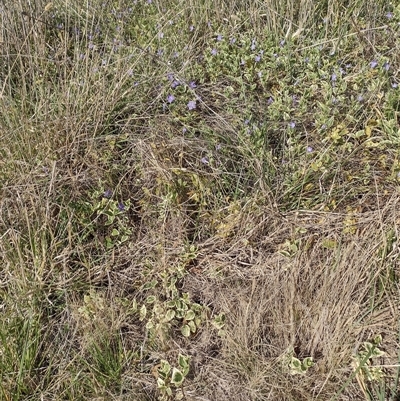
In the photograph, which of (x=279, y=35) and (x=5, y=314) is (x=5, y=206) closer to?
(x=5, y=314)

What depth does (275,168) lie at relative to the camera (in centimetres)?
206

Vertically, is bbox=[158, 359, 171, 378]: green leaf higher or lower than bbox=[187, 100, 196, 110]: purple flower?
lower

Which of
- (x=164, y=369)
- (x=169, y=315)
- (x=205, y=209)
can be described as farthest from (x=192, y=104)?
(x=164, y=369)

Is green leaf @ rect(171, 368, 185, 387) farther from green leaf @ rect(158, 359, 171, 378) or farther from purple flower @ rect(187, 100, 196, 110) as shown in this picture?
purple flower @ rect(187, 100, 196, 110)

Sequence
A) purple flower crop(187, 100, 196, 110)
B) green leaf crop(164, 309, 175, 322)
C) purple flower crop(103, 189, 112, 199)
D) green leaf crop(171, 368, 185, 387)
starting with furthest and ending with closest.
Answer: purple flower crop(187, 100, 196, 110), purple flower crop(103, 189, 112, 199), green leaf crop(164, 309, 175, 322), green leaf crop(171, 368, 185, 387)

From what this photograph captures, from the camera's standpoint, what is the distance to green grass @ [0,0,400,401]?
165cm

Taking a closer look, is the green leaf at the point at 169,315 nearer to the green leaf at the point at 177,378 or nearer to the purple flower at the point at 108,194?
the green leaf at the point at 177,378

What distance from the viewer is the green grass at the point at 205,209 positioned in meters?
1.65

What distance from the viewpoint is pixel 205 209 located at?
6.77ft

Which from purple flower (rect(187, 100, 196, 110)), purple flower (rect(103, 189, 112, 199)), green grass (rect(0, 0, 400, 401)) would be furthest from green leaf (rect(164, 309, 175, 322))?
purple flower (rect(187, 100, 196, 110))

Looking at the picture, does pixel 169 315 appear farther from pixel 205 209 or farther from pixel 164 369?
pixel 205 209

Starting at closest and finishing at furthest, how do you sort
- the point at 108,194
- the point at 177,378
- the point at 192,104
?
the point at 177,378
the point at 108,194
the point at 192,104

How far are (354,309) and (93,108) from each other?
4.37 ft

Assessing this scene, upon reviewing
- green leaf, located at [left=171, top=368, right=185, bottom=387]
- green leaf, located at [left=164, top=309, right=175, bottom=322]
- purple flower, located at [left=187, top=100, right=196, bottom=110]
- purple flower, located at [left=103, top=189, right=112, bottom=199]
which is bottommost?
green leaf, located at [left=171, top=368, right=185, bottom=387]
